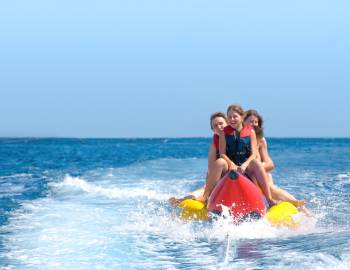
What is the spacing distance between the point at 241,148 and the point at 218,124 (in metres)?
0.37

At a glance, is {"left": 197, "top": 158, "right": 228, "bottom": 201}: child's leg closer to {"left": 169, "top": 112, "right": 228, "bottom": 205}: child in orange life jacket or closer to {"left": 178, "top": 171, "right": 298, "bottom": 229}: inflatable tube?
{"left": 169, "top": 112, "right": 228, "bottom": 205}: child in orange life jacket

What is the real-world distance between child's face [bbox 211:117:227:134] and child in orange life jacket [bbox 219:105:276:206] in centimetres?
12

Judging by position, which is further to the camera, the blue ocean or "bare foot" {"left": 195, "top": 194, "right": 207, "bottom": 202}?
"bare foot" {"left": 195, "top": 194, "right": 207, "bottom": 202}

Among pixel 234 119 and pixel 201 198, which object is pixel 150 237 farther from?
pixel 234 119

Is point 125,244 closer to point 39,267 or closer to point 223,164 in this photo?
point 39,267

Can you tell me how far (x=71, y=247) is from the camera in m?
4.78

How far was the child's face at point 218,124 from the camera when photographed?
614cm

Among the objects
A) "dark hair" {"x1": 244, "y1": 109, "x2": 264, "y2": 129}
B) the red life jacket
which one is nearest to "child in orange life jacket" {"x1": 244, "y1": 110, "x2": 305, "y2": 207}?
"dark hair" {"x1": 244, "y1": 109, "x2": 264, "y2": 129}

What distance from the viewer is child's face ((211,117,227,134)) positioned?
6145 mm

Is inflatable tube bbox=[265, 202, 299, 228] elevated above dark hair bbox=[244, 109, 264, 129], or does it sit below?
below

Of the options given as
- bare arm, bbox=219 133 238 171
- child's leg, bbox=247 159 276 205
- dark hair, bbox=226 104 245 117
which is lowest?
child's leg, bbox=247 159 276 205

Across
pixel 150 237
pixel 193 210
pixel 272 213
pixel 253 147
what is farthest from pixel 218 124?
pixel 150 237

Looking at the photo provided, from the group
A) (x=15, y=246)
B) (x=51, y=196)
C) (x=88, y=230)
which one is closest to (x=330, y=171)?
(x=51, y=196)

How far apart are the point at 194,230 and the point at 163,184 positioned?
19.5 feet
